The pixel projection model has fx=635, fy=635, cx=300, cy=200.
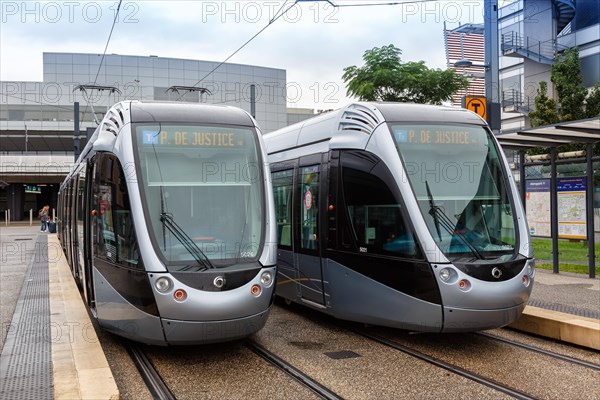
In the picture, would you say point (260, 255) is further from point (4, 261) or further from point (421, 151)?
point (4, 261)

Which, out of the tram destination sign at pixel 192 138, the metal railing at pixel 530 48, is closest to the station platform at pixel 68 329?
the tram destination sign at pixel 192 138

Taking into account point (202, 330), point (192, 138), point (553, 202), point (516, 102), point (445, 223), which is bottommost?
point (202, 330)

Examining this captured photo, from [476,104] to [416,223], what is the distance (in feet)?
19.0

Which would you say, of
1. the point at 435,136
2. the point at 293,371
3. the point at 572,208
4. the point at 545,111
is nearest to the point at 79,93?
the point at 545,111

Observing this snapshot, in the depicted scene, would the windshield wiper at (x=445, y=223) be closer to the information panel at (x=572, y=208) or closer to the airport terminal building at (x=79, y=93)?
the information panel at (x=572, y=208)

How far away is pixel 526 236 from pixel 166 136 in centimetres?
457

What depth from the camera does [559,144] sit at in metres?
13.4

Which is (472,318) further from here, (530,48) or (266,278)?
(530,48)

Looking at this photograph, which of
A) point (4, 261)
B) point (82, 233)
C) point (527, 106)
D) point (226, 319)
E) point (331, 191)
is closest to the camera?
point (226, 319)

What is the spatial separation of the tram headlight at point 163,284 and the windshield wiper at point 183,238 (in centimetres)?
44

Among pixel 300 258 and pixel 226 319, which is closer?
pixel 226 319

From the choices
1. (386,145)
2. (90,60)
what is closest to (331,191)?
(386,145)

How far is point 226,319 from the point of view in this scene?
6.82 metres

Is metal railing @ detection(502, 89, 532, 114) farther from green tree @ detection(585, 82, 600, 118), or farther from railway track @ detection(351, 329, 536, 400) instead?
railway track @ detection(351, 329, 536, 400)
